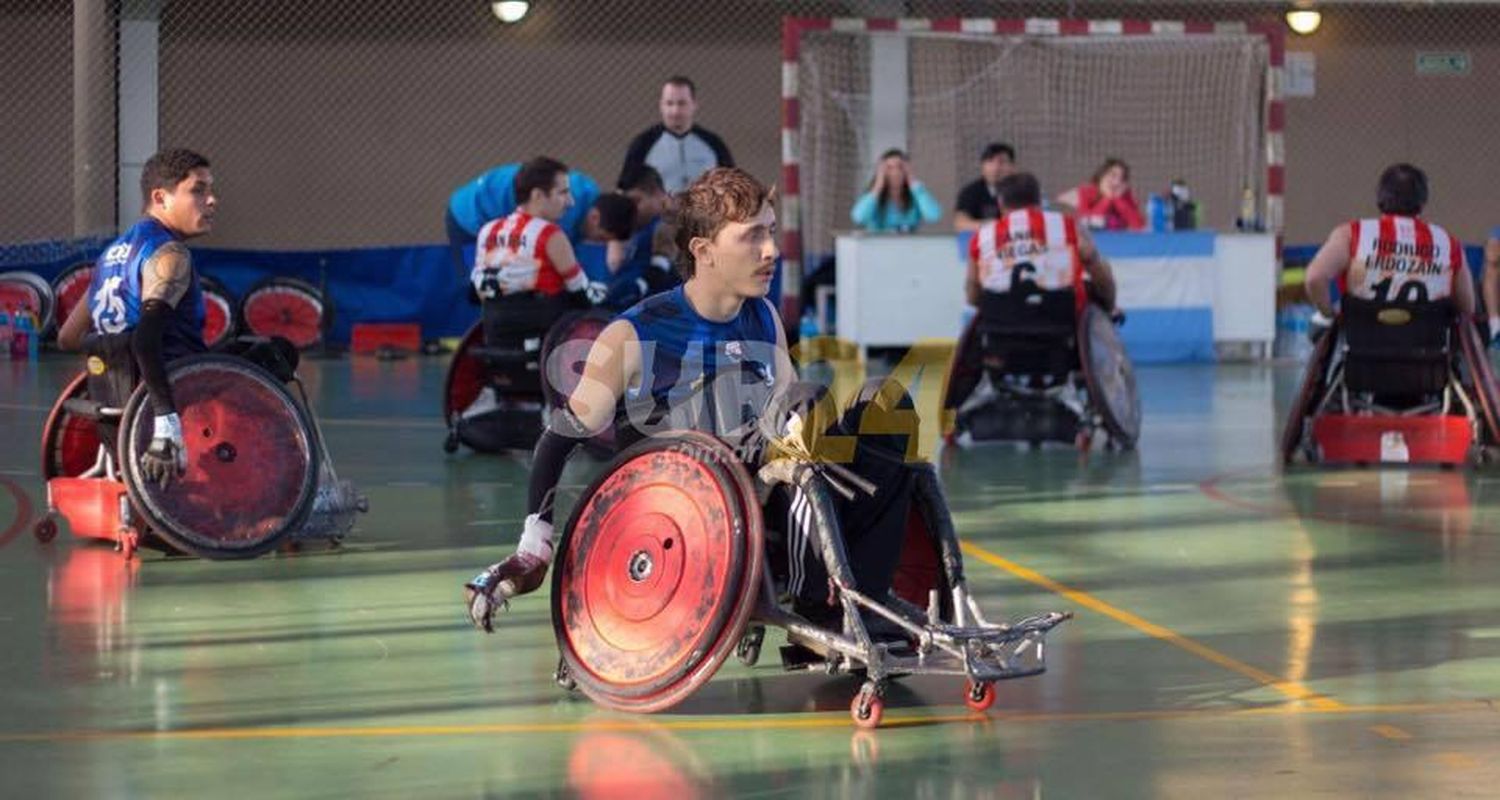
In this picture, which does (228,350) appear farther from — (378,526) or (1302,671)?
(1302,671)

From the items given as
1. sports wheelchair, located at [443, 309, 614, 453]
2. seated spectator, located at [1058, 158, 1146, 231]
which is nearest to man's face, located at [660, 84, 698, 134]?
sports wheelchair, located at [443, 309, 614, 453]

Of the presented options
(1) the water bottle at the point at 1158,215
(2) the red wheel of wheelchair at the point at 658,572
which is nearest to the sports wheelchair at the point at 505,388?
(2) the red wheel of wheelchair at the point at 658,572

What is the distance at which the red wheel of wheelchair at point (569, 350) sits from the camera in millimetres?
10441

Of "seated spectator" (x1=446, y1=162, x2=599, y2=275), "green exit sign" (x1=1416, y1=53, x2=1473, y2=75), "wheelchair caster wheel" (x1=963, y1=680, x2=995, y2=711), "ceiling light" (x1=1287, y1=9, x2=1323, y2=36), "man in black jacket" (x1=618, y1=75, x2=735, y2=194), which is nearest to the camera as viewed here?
"wheelchair caster wheel" (x1=963, y1=680, x2=995, y2=711)

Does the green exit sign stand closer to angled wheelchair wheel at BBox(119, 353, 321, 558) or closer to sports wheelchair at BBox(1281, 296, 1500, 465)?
sports wheelchair at BBox(1281, 296, 1500, 465)

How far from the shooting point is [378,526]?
376 inches

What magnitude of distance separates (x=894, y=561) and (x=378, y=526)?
3.97 m

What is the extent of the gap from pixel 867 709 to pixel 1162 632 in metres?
1.70

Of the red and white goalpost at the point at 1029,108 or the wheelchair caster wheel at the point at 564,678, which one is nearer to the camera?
the wheelchair caster wheel at the point at 564,678

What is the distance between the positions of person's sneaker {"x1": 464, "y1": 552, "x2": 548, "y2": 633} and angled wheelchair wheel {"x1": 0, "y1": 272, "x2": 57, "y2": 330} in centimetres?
1295

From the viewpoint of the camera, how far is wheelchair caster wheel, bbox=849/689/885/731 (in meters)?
5.77

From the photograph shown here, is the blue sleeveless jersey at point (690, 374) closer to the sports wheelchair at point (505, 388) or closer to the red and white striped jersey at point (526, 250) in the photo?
the sports wheelchair at point (505, 388)

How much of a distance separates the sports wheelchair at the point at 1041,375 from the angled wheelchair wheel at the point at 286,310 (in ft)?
25.9

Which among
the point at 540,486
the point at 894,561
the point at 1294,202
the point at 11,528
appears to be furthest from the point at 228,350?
the point at 1294,202
